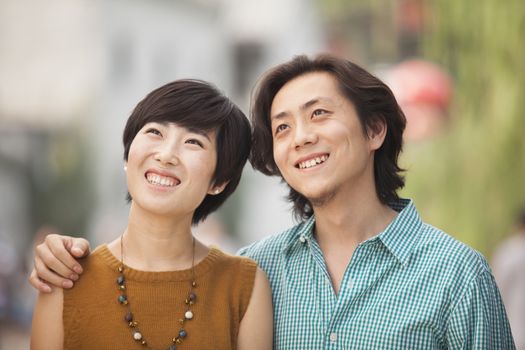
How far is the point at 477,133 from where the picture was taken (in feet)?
17.6

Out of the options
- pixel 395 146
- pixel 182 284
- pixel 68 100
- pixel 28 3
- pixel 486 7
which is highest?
pixel 28 3

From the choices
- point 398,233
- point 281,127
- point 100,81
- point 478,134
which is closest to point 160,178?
point 281,127

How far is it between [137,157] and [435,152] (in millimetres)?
3446

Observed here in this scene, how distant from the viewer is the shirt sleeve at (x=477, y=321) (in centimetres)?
222

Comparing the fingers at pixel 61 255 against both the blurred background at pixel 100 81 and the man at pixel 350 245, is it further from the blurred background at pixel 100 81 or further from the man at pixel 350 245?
the blurred background at pixel 100 81

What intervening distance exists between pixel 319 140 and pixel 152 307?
2.30ft

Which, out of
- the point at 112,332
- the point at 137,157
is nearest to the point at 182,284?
the point at 112,332

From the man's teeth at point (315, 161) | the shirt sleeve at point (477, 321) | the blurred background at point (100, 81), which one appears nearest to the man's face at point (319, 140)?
the man's teeth at point (315, 161)

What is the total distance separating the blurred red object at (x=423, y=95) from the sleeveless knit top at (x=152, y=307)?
313 cm

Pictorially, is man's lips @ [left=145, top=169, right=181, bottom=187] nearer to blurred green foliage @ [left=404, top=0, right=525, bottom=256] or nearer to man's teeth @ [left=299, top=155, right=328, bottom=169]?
man's teeth @ [left=299, top=155, right=328, bottom=169]

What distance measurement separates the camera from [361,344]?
2.29 metres

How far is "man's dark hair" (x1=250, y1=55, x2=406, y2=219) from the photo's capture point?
2607 mm

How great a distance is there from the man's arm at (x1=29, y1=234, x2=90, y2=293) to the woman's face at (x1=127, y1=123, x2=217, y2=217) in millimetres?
222

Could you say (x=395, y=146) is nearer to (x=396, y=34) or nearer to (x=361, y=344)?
(x=361, y=344)
